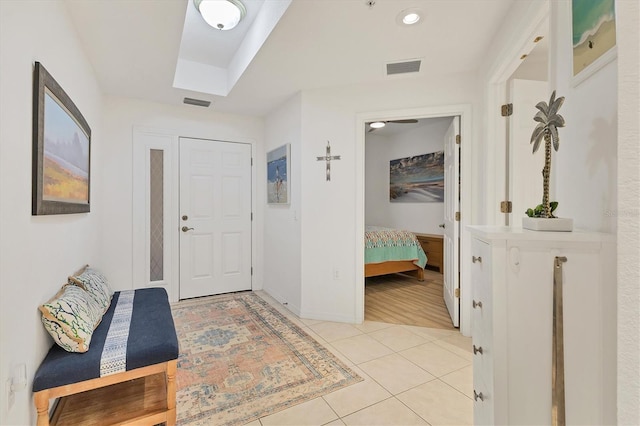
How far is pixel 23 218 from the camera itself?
1.27m

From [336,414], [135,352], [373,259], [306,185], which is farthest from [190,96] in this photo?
[336,414]

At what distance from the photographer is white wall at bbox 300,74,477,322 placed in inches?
120

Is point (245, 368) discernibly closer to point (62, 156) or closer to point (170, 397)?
point (170, 397)

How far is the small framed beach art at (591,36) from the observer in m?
1.02

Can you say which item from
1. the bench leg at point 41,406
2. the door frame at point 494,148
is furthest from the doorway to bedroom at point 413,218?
the bench leg at point 41,406

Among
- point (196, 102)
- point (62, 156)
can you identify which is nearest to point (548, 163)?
point (62, 156)

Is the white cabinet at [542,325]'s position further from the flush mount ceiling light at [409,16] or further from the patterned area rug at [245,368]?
the flush mount ceiling light at [409,16]

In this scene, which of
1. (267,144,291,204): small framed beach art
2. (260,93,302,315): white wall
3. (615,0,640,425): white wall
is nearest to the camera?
(615,0,640,425): white wall

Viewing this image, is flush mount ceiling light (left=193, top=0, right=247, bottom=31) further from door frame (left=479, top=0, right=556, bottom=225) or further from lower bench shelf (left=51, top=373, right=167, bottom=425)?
lower bench shelf (left=51, top=373, right=167, bottom=425)

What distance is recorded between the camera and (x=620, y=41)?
472mm

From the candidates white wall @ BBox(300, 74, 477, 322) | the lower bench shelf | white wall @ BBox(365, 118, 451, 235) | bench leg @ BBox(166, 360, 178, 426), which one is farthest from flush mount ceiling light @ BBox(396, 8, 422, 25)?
white wall @ BBox(365, 118, 451, 235)

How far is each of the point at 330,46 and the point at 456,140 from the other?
1.45 m

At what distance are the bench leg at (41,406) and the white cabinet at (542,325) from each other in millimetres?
1918

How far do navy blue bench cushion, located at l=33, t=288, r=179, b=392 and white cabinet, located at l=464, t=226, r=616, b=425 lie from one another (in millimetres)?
1569
